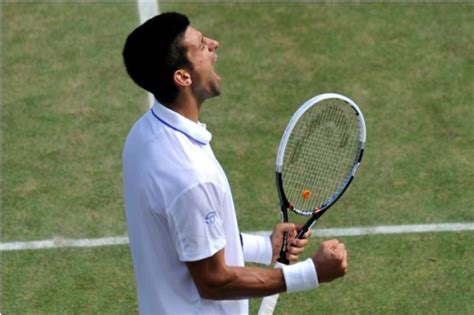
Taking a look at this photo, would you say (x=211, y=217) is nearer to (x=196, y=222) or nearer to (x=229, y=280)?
(x=196, y=222)

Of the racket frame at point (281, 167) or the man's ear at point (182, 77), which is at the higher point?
the man's ear at point (182, 77)

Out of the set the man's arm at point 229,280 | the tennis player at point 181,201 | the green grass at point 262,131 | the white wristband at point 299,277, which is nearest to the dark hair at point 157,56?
the tennis player at point 181,201

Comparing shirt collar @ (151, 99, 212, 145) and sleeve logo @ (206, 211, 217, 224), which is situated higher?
shirt collar @ (151, 99, 212, 145)

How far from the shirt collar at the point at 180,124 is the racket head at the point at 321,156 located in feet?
3.56

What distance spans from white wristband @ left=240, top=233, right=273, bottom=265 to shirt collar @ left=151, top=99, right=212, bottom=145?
0.75 metres

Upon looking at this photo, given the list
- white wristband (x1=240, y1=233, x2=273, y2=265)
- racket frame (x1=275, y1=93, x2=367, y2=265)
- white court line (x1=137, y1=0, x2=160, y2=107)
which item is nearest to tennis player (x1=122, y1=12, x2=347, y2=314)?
white wristband (x1=240, y1=233, x2=273, y2=265)

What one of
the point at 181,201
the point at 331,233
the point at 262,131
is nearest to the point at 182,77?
the point at 181,201

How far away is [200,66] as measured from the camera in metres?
4.05

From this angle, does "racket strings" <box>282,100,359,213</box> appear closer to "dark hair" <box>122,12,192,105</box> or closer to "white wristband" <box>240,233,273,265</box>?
"white wristband" <box>240,233,273,265</box>

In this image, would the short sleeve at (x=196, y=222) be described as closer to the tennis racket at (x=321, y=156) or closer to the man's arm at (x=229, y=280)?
the man's arm at (x=229, y=280)

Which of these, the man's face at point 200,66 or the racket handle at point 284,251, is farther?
the racket handle at point 284,251

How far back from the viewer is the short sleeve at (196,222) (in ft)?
12.5

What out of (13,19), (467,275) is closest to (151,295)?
(467,275)

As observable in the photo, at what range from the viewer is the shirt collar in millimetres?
3965
